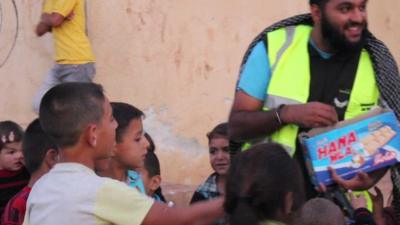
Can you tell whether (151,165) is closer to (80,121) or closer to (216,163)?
(216,163)

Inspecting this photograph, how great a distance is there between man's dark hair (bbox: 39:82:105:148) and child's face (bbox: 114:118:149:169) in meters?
0.68

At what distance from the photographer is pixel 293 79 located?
3.88 m

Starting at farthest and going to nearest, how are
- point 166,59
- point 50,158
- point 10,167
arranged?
point 166,59
point 10,167
point 50,158

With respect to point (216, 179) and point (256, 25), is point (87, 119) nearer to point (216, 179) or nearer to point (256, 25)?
point (216, 179)

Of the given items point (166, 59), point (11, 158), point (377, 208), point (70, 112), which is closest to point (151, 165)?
point (11, 158)

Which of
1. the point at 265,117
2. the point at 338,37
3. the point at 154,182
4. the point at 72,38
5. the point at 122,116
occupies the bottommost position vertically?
the point at 154,182

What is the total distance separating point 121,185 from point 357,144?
3.42ft

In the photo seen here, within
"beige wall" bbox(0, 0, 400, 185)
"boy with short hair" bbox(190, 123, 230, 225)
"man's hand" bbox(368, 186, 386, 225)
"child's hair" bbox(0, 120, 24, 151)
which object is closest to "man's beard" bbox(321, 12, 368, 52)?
"man's hand" bbox(368, 186, 386, 225)

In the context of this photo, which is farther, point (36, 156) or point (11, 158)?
point (11, 158)

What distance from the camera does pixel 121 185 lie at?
3.22 meters

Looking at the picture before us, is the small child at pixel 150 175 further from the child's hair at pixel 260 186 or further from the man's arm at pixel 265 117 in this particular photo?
the child's hair at pixel 260 186

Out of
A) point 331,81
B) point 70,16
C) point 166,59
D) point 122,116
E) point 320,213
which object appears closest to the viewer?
point 320,213

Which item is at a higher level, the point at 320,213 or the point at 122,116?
the point at 122,116

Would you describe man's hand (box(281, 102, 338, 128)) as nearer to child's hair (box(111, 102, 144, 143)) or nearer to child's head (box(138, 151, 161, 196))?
child's hair (box(111, 102, 144, 143))
